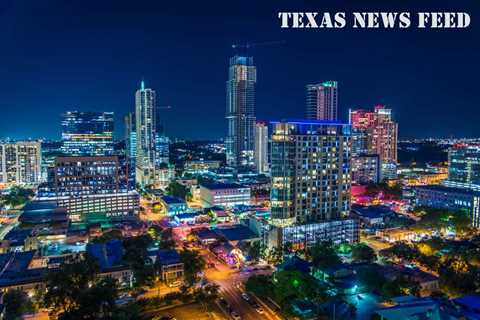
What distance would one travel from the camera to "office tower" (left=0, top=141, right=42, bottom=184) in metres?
63.8

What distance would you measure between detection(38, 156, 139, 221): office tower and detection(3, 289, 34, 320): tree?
22996 millimetres

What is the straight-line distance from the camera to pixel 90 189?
143 ft

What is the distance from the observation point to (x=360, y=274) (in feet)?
71.4

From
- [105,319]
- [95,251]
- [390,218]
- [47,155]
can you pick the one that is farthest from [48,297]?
[47,155]

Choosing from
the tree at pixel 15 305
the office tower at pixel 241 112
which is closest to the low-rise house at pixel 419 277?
the tree at pixel 15 305

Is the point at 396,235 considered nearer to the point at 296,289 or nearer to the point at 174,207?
the point at 296,289

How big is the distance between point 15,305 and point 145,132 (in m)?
58.8

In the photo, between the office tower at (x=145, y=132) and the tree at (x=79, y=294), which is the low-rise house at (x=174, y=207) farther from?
the office tower at (x=145, y=132)

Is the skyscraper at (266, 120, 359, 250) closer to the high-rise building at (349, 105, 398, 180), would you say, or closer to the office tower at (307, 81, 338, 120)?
the high-rise building at (349, 105, 398, 180)

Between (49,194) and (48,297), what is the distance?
28217 millimetres

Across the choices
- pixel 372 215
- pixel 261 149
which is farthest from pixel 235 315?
pixel 261 149

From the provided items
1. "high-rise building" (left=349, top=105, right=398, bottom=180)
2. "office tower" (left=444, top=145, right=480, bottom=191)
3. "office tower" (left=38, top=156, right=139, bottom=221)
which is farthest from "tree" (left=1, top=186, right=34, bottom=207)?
A: "office tower" (left=444, top=145, right=480, bottom=191)

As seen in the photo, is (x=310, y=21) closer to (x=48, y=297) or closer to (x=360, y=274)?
(x=360, y=274)

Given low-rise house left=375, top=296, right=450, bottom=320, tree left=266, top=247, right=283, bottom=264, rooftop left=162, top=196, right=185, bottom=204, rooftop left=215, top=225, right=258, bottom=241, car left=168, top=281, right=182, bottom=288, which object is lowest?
car left=168, top=281, right=182, bottom=288
